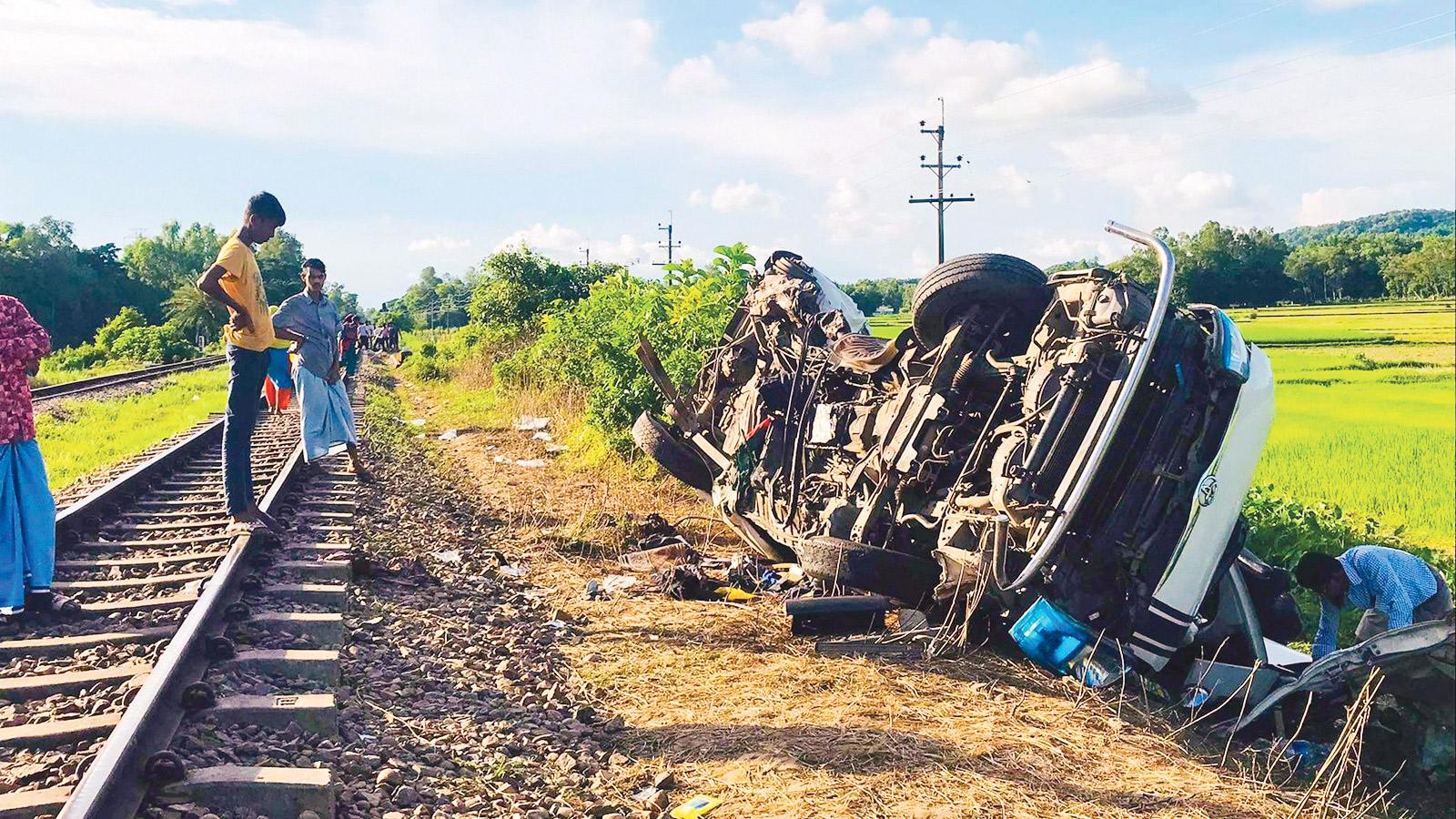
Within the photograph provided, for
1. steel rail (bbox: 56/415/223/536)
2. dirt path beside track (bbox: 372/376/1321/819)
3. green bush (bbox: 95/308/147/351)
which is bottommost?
dirt path beside track (bbox: 372/376/1321/819)

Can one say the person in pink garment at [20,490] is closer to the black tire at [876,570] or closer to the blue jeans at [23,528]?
the blue jeans at [23,528]

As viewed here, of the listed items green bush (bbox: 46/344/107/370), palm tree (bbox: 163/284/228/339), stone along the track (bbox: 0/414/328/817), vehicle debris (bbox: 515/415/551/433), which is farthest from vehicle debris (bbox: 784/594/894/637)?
palm tree (bbox: 163/284/228/339)

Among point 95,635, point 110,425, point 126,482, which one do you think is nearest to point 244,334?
point 95,635

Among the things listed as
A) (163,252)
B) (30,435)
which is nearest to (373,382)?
(30,435)

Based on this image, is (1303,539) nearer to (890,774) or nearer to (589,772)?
(890,774)

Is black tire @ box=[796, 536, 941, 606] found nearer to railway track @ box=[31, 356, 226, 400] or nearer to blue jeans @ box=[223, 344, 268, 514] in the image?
blue jeans @ box=[223, 344, 268, 514]

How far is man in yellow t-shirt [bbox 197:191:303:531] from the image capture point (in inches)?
245

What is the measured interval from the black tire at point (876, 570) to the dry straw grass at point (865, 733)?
0.40 meters

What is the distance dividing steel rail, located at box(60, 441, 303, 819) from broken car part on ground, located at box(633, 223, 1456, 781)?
3056mm

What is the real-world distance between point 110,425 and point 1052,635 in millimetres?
14117

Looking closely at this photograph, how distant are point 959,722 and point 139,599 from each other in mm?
4074

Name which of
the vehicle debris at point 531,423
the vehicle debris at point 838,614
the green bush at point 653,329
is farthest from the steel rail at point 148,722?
the vehicle debris at point 531,423

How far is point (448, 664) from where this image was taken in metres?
4.89

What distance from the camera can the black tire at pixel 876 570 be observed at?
5.36 meters
